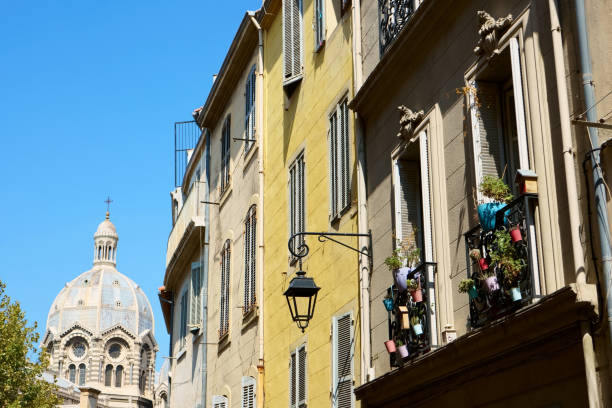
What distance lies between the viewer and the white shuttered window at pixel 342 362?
536 inches

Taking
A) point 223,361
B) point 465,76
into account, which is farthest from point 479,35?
point 223,361

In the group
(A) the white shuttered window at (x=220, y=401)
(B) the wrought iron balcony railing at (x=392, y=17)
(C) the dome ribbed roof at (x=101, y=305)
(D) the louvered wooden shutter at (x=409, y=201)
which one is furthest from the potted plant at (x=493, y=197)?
(C) the dome ribbed roof at (x=101, y=305)

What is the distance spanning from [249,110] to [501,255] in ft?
45.6

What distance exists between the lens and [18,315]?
38219mm

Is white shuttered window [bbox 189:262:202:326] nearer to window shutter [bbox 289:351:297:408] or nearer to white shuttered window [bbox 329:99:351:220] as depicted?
window shutter [bbox 289:351:297:408]

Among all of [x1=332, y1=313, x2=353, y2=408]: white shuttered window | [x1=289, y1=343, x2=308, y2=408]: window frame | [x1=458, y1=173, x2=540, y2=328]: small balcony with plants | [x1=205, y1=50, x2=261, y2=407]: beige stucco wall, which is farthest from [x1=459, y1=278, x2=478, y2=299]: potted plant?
[x1=205, y1=50, x2=261, y2=407]: beige stucco wall

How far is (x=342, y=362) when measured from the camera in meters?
14.0

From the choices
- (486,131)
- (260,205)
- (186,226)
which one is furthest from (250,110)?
(486,131)

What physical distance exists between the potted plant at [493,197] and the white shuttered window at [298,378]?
7484mm

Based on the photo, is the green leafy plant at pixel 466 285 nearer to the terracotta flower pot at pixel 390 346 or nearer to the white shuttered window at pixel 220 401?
the terracotta flower pot at pixel 390 346

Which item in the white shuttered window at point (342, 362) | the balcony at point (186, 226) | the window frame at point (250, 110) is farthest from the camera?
the balcony at point (186, 226)

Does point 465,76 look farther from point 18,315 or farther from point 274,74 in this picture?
point 18,315

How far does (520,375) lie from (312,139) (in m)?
8.60

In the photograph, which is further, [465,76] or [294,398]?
[294,398]
